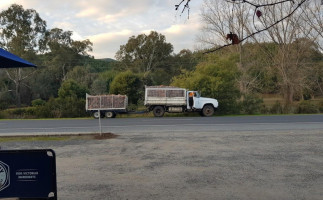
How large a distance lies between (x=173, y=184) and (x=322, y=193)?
2.52 m

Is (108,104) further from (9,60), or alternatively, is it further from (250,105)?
(9,60)

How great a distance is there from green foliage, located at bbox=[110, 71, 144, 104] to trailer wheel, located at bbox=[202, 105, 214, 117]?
10553 mm

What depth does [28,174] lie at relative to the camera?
4434mm

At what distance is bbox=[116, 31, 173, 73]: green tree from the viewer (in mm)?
54719

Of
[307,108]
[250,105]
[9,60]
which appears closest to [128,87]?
[250,105]

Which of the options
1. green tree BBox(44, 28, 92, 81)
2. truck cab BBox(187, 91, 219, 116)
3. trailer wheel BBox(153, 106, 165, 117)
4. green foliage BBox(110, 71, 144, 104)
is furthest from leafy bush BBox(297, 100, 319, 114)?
green tree BBox(44, 28, 92, 81)

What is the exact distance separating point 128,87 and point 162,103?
374 inches

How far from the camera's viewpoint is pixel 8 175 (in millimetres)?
4441

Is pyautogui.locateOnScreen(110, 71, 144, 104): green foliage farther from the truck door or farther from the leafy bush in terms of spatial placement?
the leafy bush

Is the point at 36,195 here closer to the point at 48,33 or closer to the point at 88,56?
the point at 48,33

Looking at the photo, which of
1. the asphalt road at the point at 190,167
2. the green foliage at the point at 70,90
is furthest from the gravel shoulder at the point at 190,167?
the green foliage at the point at 70,90

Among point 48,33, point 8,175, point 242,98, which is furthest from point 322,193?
point 48,33

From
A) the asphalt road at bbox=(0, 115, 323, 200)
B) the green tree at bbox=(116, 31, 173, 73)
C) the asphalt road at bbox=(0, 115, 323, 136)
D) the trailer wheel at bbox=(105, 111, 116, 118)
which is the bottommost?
the asphalt road at bbox=(0, 115, 323, 200)

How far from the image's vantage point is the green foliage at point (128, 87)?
3441 centimetres
